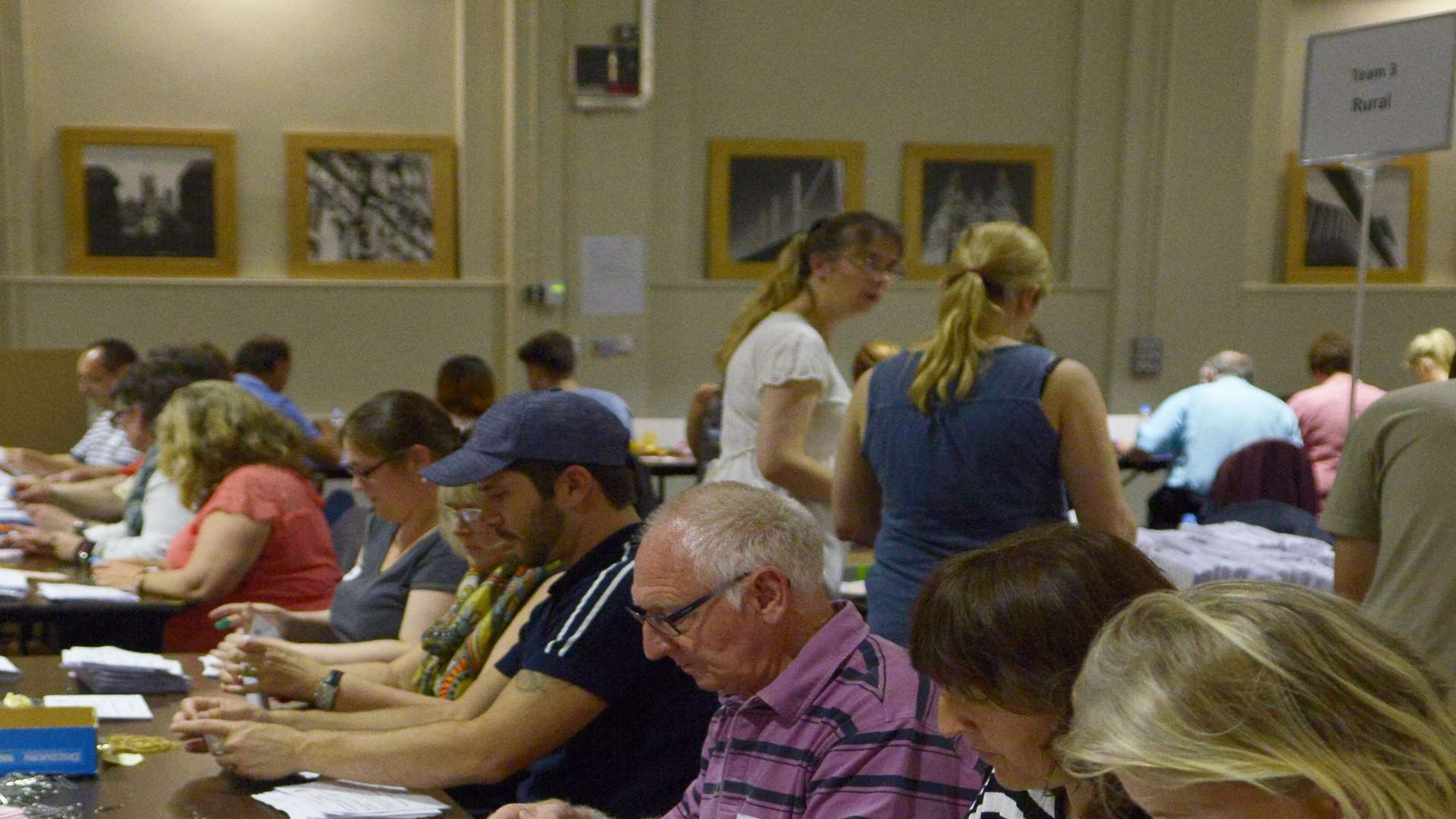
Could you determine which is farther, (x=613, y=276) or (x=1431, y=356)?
(x=613, y=276)

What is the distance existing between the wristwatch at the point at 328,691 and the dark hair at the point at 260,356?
468 cm

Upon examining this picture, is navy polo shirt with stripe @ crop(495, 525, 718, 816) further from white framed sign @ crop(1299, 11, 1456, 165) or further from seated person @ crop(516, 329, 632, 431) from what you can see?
seated person @ crop(516, 329, 632, 431)

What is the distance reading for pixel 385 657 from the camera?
3242 millimetres

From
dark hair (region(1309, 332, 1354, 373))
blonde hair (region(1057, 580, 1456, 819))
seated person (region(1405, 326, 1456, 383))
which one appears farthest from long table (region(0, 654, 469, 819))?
dark hair (region(1309, 332, 1354, 373))

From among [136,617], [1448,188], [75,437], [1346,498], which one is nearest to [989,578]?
[1346,498]

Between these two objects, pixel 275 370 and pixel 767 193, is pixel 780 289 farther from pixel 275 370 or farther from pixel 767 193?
pixel 767 193

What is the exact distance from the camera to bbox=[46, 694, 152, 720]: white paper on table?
9.01 feet

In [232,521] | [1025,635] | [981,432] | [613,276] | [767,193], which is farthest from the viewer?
[767,193]

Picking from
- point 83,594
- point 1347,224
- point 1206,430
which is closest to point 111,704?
point 83,594

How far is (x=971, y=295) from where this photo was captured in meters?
2.78

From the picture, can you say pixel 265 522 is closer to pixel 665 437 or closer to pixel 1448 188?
pixel 665 437

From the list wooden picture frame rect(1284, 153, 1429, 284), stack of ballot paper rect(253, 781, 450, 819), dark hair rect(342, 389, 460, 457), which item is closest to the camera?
stack of ballot paper rect(253, 781, 450, 819)

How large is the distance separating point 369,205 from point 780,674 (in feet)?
23.3

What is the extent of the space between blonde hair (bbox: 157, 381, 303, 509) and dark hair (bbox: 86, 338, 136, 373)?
118 inches
